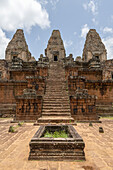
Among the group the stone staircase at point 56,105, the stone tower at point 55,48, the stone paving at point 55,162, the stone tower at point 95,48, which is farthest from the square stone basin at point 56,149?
the stone tower at point 95,48

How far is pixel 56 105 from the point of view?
7477mm

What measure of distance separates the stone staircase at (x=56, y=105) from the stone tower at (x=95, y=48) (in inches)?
764

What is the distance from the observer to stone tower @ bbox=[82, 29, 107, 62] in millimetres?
26156

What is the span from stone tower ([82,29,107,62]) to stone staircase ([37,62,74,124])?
19.4 m

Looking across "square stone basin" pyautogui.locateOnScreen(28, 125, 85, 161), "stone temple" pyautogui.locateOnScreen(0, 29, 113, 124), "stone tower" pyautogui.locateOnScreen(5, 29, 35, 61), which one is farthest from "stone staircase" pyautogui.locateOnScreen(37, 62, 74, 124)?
"stone tower" pyautogui.locateOnScreen(5, 29, 35, 61)

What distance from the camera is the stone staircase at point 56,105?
611 cm

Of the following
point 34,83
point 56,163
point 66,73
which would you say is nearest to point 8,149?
point 56,163

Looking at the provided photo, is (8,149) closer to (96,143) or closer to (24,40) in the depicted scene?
(96,143)

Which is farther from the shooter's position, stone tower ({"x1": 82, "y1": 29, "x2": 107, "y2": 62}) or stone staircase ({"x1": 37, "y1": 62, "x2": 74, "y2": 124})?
stone tower ({"x1": 82, "y1": 29, "x2": 107, "y2": 62})

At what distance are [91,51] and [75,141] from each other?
27071 millimetres

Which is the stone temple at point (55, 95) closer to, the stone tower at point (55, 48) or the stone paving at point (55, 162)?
the stone paving at point (55, 162)

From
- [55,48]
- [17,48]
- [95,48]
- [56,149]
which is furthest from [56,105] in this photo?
[95,48]

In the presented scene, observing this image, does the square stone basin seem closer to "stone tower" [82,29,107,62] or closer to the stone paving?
the stone paving

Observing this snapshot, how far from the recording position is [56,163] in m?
2.35
